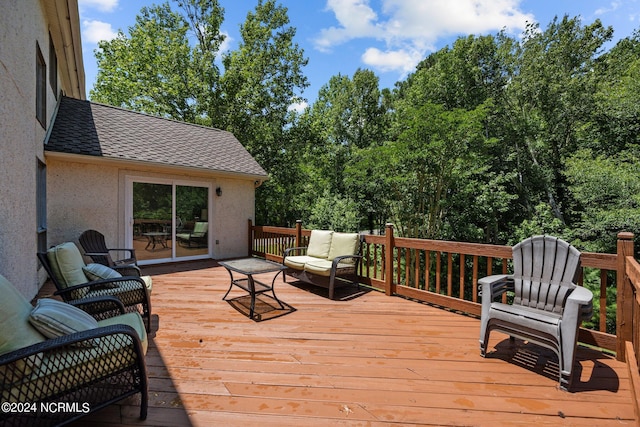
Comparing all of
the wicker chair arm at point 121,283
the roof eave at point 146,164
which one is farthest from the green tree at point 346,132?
the wicker chair arm at point 121,283

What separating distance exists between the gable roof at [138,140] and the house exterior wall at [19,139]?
1.39 m

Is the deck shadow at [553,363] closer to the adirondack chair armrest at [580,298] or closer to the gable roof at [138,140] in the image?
the adirondack chair armrest at [580,298]

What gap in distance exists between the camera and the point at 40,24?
4.32 meters

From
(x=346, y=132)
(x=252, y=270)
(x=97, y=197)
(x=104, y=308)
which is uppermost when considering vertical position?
(x=346, y=132)

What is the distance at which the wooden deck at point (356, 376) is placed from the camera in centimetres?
186

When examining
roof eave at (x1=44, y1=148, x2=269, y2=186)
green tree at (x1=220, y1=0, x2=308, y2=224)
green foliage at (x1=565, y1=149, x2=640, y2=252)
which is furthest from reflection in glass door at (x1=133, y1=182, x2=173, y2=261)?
green foliage at (x1=565, y1=149, x2=640, y2=252)

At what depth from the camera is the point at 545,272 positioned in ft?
8.82

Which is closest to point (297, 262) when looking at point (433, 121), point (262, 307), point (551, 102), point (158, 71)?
point (262, 307)

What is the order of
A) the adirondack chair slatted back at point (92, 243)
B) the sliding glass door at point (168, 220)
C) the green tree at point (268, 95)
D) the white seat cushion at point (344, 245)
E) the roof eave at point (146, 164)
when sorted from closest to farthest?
the white seat cushion at point (344, 245), the adirondack chair slatted back at point (92, 243), the roof eave at point (146, 164), the sliding glass door at point (168, 220), the green tree at point (268, 95)

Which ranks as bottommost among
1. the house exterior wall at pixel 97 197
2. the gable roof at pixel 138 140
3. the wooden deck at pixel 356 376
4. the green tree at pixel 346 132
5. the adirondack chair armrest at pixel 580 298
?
the wooden deck at pixel 356 376

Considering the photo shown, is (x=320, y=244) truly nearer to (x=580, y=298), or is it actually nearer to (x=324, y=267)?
(x=324, y=267)

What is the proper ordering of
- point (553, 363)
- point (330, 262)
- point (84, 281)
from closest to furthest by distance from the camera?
point (553, 363)
point (84, 281)
point (330, 262)

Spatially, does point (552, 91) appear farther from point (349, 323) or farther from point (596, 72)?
point (349, 323)

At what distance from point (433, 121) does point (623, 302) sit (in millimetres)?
9008
